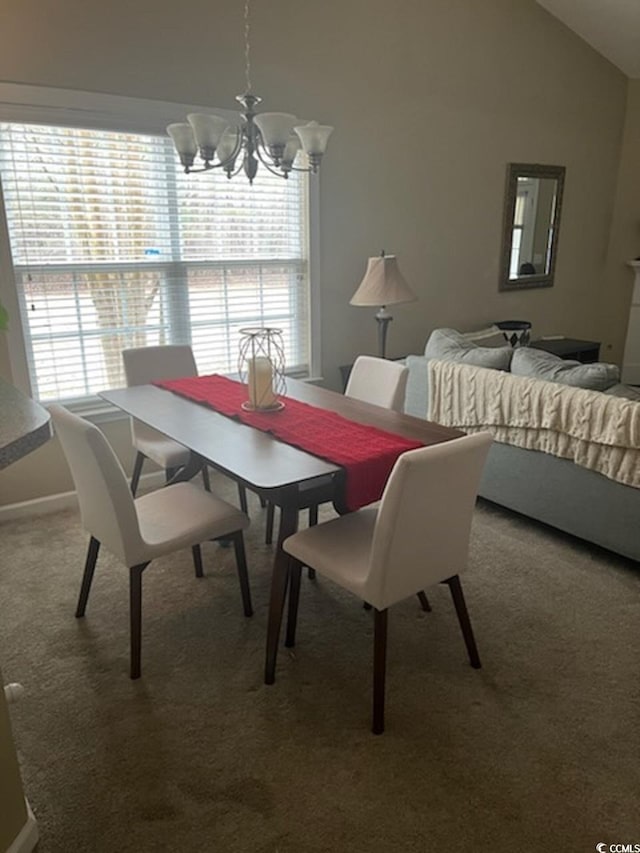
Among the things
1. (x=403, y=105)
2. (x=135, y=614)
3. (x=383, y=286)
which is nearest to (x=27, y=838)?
→ (x=135, y=614)

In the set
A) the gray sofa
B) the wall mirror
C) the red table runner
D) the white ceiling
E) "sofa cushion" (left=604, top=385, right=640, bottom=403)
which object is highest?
the white ceiling

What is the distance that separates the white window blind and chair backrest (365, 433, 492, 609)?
231 cm

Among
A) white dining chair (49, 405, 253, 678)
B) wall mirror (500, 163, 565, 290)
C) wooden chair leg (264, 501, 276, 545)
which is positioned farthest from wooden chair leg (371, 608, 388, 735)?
wall mirror (500, 163, 565, 290)

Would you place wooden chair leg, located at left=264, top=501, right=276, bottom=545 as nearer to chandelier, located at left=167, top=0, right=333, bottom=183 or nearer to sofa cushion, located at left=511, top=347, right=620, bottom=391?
sofa cushion, located at left=511, top=347, right=620, bottom=391

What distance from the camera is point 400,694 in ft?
6.68

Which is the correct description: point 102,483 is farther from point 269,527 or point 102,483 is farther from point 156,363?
point 156,363

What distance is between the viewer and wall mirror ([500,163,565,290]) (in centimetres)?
504

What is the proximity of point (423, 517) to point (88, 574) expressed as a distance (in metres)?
1.36

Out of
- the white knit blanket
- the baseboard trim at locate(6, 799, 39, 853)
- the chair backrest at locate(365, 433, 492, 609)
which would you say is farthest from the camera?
the white knit blanket

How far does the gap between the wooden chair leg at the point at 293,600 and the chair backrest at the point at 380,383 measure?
0.88m

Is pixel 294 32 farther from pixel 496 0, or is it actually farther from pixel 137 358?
pixel 137 358

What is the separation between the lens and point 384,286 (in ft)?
12.5

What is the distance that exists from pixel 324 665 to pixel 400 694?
29cm

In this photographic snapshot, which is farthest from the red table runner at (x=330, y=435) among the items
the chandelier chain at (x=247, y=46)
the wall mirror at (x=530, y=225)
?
the wall mirror at (x=530, y=225)
